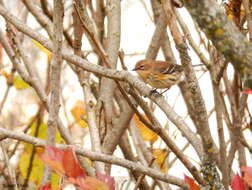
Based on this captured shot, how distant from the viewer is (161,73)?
4.53 meters

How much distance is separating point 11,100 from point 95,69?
474 centimetres

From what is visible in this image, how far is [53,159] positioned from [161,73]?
297 centimetres

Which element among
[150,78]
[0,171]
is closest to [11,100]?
[150,78]

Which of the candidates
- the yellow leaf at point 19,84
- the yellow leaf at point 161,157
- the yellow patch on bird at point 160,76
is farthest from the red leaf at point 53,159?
the yellow patch on bird at point 160,76

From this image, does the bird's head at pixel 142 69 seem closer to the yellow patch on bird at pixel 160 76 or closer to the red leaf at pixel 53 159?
the yellow patch on bird at pixel 160 76

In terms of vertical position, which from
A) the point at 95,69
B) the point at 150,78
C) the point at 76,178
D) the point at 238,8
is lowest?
the point at 76,178

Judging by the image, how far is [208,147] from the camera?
1531 millimetres

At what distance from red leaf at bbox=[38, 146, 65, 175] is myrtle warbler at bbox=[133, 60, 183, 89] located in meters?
2.63

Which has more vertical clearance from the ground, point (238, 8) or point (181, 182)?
point (238, 8)

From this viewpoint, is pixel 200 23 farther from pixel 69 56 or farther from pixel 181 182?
pixel 69 56

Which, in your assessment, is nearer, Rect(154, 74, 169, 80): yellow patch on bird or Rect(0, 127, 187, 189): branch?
Rect(0, 127, 187, 189): branch

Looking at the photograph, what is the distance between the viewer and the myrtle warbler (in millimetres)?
4336

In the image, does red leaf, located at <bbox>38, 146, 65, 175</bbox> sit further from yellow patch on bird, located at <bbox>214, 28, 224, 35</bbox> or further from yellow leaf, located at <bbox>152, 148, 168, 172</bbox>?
yellow leaf, located at <bbox>152, 148, 168, 172</bbox>

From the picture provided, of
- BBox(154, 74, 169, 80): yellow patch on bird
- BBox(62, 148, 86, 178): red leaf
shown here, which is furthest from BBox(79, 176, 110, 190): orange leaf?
BBox(154, 74, 169, 80): yellow patch on bird
